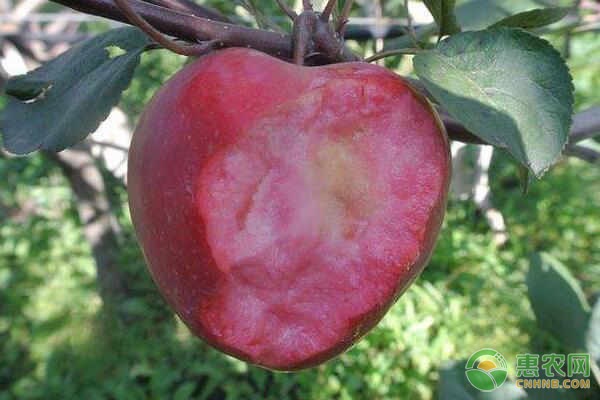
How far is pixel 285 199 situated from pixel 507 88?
149mm

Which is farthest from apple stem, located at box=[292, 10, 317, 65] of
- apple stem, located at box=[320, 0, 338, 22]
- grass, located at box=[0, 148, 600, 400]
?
grass, located at box=[0, 148, 600, 400]

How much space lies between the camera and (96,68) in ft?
1.49

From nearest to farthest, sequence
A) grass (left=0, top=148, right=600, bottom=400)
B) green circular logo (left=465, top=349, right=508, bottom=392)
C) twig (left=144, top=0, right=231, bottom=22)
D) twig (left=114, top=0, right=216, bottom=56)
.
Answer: twig (left=114, top=0, right=216, bottom=56), twig (left=144, top=0, right=231, bottom=22), green circular logo (left=465, top=349, right=508, bottom=392), grass (left=0, top=148, right=600, bottom=400)

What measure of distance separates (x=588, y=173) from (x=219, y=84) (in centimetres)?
215

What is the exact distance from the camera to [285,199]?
300mm

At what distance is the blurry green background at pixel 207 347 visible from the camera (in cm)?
147

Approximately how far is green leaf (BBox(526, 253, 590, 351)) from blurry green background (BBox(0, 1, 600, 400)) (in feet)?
0.70

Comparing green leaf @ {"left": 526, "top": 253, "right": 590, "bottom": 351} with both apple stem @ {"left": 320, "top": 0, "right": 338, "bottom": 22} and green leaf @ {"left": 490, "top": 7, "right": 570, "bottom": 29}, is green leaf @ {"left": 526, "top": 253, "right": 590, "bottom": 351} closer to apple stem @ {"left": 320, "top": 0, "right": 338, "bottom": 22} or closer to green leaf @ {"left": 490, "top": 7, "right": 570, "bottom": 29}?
green leaf @ {"left": 490, "top": 7, "right": 570, "bottom": 29}

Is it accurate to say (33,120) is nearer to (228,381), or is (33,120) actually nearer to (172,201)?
(172,201)

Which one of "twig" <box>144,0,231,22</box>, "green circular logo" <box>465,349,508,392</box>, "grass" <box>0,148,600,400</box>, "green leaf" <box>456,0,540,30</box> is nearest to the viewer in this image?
"twig" <box>144,0,231,22</box>

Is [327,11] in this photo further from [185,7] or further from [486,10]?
[486,10]

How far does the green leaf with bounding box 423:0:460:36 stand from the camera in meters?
0.44

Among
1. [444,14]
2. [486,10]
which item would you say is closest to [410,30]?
[444,14]

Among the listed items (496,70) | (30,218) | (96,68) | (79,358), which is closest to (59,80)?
(96,68)
